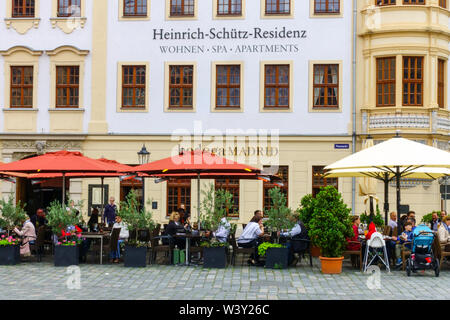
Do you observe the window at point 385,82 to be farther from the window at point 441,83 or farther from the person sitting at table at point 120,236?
the person sitting at table at point 120,236

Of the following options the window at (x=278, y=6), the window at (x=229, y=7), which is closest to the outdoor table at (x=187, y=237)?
the window at (x=229, y=7)

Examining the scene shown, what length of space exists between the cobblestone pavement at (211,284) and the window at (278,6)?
12417 mm

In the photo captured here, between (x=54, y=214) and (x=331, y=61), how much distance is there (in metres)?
13.1

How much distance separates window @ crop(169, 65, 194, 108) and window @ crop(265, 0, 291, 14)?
12.0ft

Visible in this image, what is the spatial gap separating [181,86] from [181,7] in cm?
304

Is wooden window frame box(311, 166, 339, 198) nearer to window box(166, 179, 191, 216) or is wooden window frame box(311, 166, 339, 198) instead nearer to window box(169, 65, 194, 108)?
window box(166, 179, 191, 216)

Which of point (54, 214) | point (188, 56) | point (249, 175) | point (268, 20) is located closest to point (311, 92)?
point (268, 20)

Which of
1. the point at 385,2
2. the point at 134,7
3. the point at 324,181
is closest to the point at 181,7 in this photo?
the point at 134,7

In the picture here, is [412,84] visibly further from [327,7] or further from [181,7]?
[181,7]

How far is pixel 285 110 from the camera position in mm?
24391

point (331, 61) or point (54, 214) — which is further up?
point (331, 61)

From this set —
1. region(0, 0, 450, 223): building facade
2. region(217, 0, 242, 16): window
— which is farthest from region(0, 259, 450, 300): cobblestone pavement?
region(217, 0, 242, 16): window

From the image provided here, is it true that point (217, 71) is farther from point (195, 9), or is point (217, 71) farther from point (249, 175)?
point (249, 175)

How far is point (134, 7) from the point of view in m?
25.2
